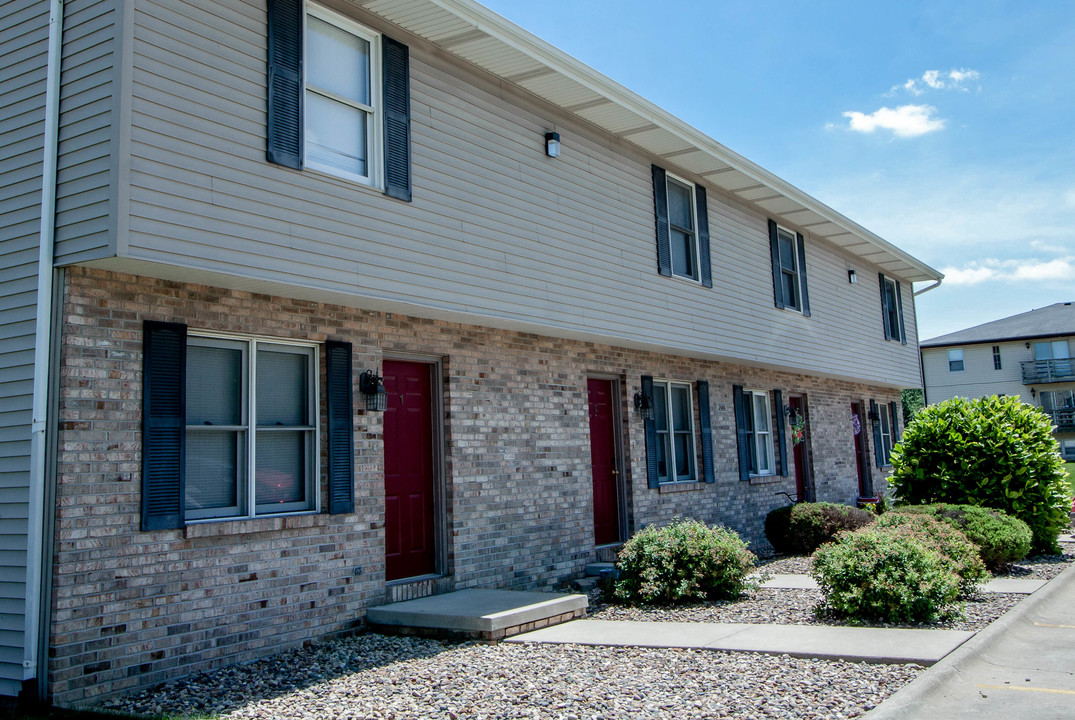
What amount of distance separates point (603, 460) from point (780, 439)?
17.9ft

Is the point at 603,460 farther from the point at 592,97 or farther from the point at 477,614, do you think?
the point at 592,97

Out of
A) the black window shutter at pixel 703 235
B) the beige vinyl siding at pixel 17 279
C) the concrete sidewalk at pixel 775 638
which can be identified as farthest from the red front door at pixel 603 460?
the beige vinyl siding at pixel 17 279

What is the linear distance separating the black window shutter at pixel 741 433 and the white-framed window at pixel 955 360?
3865 cm

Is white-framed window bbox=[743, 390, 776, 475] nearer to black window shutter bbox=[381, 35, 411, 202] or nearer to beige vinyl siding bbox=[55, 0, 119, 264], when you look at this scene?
black window shutter bbox=[381, 35, 411, 202]

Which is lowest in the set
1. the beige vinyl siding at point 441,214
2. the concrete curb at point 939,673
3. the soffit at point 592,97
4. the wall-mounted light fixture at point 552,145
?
the concrete curb at point 939,673

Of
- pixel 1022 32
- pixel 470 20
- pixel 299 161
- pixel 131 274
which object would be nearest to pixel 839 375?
pixel 1022 32

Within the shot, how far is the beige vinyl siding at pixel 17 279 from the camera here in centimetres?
584

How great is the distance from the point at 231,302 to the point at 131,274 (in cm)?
85

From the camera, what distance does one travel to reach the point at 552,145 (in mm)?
9977

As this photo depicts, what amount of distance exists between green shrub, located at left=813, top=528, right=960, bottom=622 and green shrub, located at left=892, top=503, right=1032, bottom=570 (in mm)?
2788

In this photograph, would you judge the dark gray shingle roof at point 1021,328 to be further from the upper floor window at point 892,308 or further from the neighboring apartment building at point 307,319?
the neighboring apartment building at point 307,319

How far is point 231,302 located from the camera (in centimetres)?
705

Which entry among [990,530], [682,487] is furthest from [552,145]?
[990,530]

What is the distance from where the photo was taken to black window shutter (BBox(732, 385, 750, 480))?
14141 mm
